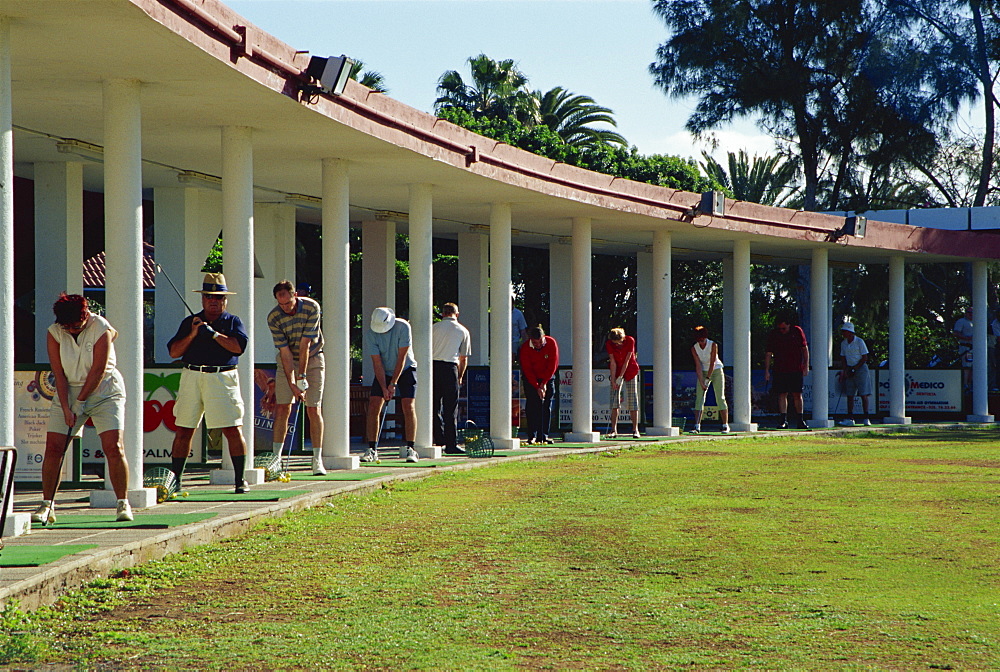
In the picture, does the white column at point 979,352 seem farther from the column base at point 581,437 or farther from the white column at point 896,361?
the column base at point 581,437

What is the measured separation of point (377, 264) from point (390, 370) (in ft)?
22.5

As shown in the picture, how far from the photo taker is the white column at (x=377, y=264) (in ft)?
63.2

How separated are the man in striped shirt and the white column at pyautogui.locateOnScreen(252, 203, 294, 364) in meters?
6.07

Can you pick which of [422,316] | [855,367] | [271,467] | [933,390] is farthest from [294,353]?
[933,390]

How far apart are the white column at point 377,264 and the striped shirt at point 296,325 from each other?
7.66 meters

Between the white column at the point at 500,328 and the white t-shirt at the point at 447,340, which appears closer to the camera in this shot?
the white t-shirt at the point at 447,340

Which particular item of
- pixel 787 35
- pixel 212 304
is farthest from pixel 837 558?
pixel 787 35

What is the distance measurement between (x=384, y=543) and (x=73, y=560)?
204 cm

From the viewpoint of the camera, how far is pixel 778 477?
475 inches

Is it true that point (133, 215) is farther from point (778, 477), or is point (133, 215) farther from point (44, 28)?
point (778, 477)

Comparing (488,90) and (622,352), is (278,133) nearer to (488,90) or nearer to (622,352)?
(622,352)

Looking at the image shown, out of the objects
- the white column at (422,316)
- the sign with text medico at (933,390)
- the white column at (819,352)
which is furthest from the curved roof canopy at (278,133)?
the sign with text medico at (933,390)

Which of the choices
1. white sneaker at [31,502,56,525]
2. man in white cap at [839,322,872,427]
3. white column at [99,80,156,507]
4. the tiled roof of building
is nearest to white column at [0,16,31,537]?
white sneaker at [31,502,56,525]

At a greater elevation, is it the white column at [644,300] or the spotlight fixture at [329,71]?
the spotlight fixture at [329,71]
